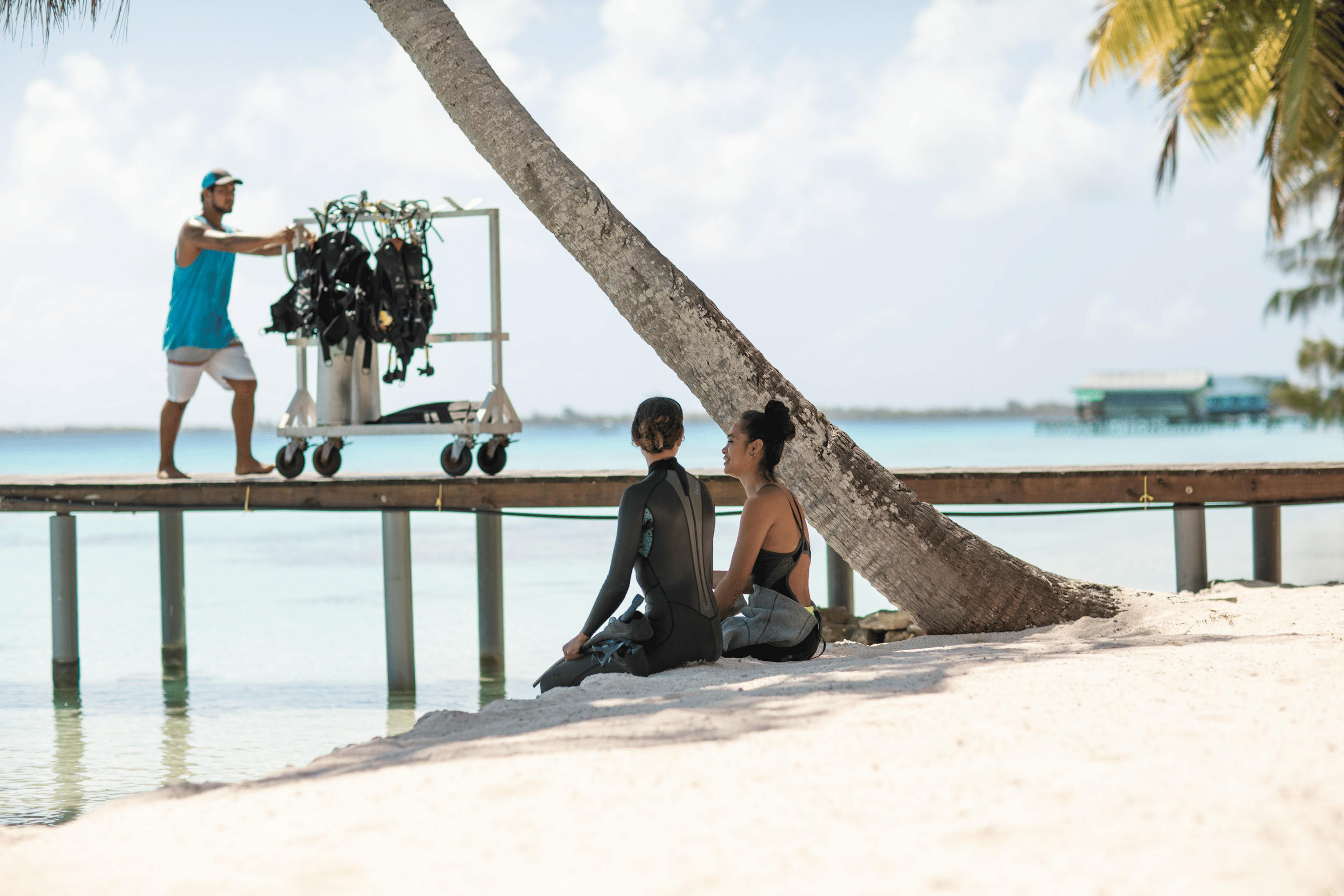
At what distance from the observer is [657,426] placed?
4.63m

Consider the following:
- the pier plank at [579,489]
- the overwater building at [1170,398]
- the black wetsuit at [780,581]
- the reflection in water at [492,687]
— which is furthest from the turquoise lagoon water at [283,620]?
the overwater building at [1170,398]

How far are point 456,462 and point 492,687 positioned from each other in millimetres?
1763

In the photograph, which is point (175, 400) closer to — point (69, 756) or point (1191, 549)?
point (69, 756)

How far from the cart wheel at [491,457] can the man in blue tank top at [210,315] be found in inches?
57.1

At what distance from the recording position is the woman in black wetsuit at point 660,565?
14.9 ft

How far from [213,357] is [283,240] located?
916 millimetres

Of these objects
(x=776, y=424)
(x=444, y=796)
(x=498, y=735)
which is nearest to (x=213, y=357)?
(x=776, y=424)

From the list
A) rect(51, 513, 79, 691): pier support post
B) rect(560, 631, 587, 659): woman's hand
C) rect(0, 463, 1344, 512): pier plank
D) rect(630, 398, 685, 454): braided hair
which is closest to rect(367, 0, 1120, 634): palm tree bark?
rect(630, 398, 685, 454): braided hair

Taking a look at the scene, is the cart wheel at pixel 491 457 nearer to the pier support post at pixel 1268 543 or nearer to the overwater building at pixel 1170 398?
the pier support post at pixel 1268 543

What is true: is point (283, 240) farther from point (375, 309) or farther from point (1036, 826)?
point (1036, 826)

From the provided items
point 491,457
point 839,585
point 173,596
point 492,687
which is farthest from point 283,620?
point 839,585

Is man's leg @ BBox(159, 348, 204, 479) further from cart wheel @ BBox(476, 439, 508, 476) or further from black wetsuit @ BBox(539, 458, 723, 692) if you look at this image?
black wetsuit @ BBox(539, 458, 723, 692)

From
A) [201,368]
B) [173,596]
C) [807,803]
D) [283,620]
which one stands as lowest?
[283,620]

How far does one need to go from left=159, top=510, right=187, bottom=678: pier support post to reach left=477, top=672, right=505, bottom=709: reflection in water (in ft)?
7.67
